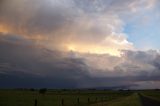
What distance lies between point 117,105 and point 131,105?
8.89 feet

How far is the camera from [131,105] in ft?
149

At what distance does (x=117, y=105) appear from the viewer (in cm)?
4731

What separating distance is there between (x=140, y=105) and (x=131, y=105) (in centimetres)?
197

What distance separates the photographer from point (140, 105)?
1721 inches

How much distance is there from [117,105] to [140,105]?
4.65 meters

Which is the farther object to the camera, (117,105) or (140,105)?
(117,105)
